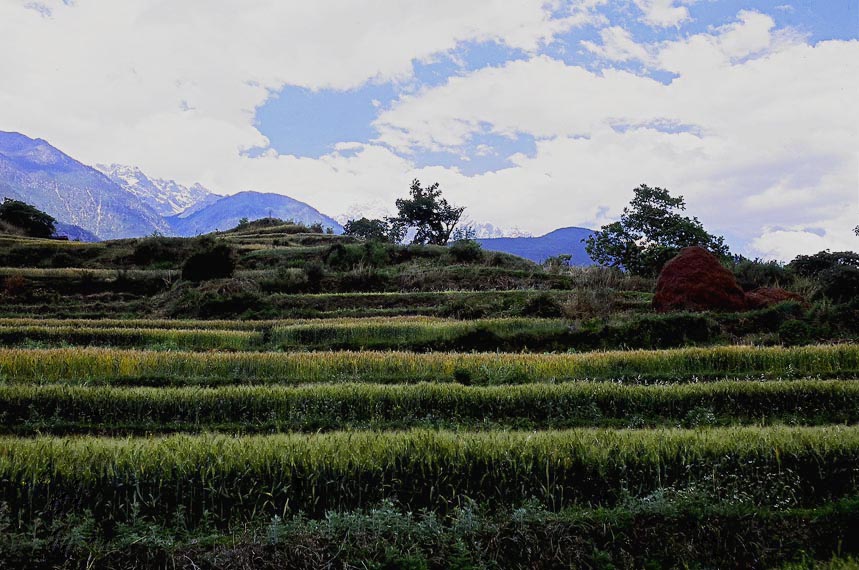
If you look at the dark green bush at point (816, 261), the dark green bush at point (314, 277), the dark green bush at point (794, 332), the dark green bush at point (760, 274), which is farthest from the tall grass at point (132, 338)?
the dark green bush at point (816, 261)

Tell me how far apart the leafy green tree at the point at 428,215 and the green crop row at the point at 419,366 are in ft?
161

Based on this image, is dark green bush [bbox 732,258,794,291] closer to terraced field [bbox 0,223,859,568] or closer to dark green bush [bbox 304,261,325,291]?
terraced field [bbox 0,223,859,568]

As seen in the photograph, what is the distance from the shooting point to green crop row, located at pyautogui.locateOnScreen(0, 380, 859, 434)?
9266 mm

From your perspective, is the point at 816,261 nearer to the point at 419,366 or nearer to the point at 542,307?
the point at 542,307

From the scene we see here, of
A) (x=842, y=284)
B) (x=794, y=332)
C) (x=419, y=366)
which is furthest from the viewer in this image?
(x=842, y=284)

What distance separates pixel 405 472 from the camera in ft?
19.8

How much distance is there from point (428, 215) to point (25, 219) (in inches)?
1527

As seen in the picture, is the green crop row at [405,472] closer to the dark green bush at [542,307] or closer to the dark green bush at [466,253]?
the dark green bush at [542,307]

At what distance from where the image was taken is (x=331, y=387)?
9961 millimetres

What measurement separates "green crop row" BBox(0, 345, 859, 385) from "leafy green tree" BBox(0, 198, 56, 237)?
4752cm

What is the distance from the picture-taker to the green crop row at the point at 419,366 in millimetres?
11461

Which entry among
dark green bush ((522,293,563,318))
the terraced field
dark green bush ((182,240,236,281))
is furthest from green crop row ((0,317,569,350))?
dark green bush ((182,240,236,281))

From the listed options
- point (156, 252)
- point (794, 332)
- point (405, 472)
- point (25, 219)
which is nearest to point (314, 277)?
point (156, 252)

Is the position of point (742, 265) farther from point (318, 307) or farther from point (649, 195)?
point (318, 307)
